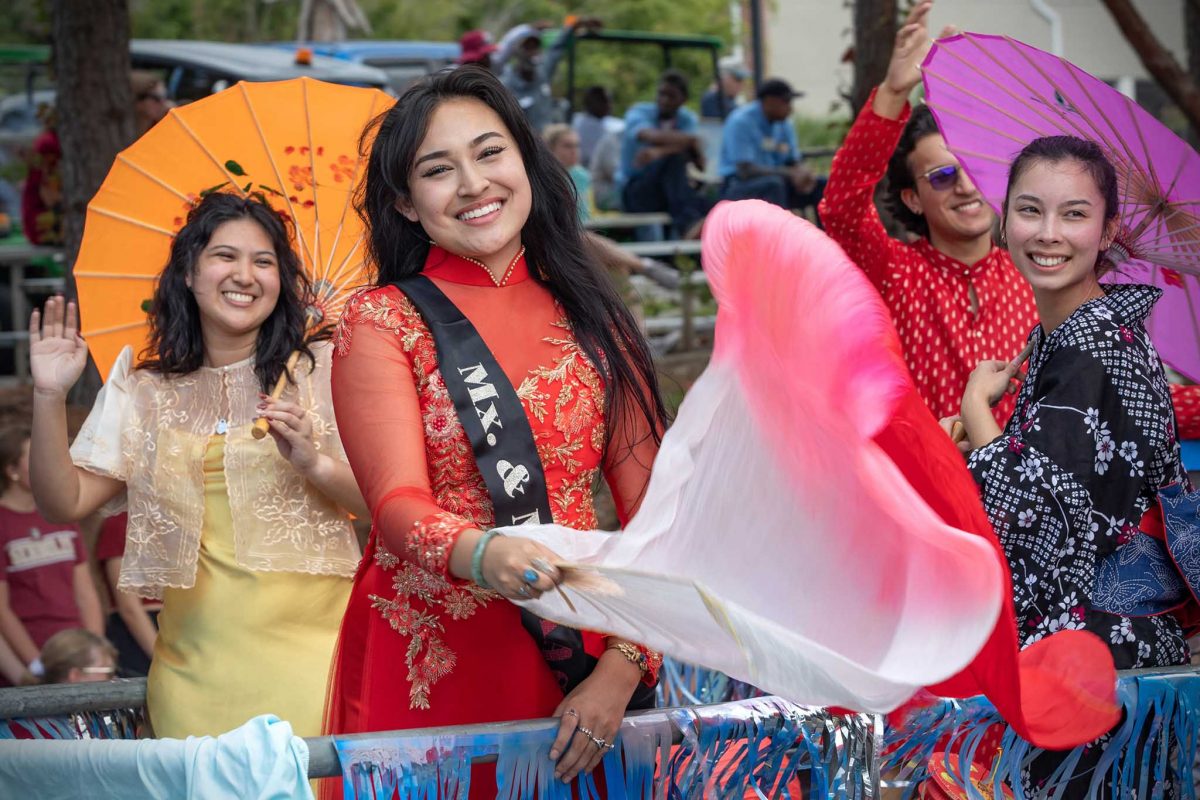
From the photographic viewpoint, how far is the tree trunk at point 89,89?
654cm

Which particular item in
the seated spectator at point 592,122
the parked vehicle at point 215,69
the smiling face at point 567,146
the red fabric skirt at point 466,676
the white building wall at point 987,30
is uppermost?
the white building wall at point 987,30

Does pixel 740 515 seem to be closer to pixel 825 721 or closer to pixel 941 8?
pixel 825 721

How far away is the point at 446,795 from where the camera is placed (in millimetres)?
2090

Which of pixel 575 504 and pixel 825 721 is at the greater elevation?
pixel 575 504

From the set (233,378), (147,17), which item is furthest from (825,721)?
(147,17)

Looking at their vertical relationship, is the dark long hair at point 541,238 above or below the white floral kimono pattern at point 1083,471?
above

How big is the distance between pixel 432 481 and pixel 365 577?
0.78 ft

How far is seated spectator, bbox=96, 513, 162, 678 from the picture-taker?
5.15 metres

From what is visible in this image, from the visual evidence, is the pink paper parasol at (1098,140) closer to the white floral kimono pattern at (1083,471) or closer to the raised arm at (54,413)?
the white floral kimono pattern at (1083,471)

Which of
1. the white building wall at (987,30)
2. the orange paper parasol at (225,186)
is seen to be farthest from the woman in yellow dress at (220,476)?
the white building wall at (987,30)

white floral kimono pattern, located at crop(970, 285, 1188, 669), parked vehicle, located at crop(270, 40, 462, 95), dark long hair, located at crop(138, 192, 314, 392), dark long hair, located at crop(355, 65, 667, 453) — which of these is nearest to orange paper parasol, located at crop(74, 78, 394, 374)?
Answer: dark long hair, located at crop(138, 192, 314, 392)

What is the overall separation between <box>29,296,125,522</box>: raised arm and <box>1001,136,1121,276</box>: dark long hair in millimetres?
1898

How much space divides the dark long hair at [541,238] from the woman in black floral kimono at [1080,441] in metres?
0.62

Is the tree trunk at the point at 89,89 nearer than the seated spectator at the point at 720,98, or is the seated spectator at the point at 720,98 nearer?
the tree trunk at the point at 89,89
